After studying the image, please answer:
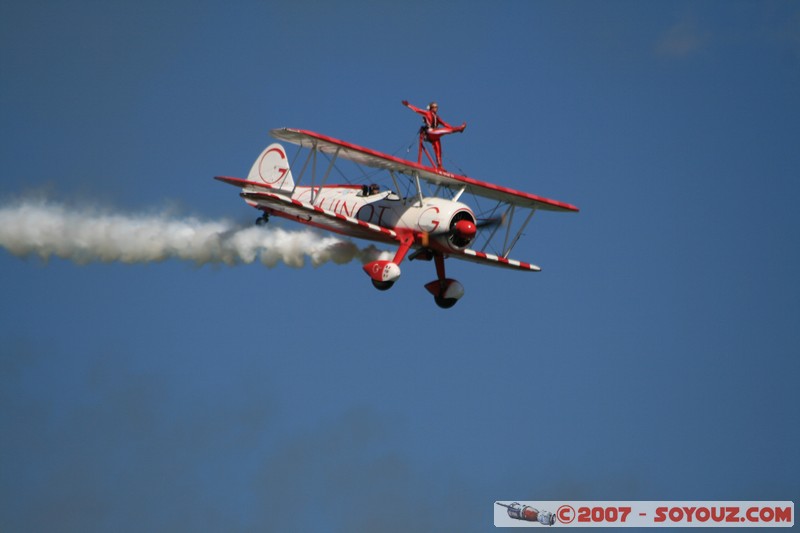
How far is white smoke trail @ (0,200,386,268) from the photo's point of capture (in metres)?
35.9

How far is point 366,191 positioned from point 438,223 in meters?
2.74

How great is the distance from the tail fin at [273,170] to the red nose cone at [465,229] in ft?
19.9

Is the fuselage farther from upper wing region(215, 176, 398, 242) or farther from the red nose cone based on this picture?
the red nose cone

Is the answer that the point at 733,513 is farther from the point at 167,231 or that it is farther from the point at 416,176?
the point at 167,231

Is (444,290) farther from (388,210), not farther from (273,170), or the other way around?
(273,170)

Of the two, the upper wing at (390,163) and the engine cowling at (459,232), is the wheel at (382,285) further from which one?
the upper wing at (390,163)

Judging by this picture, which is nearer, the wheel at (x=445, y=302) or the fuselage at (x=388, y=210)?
the fuselage at (x=388, y=210)

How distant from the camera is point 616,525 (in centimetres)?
3612

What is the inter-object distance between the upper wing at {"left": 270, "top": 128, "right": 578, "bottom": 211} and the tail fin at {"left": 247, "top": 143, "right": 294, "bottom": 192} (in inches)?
149

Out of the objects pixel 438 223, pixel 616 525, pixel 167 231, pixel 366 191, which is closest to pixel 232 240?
pixel 167 231

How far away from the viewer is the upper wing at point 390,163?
32125 millimetres

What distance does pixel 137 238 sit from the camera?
3753cm

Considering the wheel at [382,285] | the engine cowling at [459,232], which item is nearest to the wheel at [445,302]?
the engine cowling at [459,232]

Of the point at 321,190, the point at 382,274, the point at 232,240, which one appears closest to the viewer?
the point at 382,274
